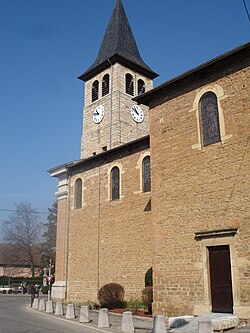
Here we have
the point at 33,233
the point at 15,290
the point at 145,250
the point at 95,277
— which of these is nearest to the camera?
the point at 145,250

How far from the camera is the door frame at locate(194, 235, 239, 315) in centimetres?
1119

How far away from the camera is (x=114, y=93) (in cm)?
3038

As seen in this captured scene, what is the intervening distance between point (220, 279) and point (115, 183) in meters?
9.69

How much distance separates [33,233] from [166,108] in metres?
43.5

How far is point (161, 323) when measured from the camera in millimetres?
9047

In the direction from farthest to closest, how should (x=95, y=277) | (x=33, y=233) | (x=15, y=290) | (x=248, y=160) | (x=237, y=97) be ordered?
(x=33, y=233), (x=15, y=290), (x=95, y=277), (x=237, y=97), (x=248, y=160)

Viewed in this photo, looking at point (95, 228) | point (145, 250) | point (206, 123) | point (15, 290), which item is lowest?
point (15, 290)

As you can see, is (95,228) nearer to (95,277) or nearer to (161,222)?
(95,277)

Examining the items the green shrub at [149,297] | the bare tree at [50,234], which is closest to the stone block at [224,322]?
the green shrub at [149,297]

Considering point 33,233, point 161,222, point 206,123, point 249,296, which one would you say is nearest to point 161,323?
point 249,296

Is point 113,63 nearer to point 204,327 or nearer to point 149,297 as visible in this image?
point 149,297

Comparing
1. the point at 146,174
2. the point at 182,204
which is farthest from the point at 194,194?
the point at 146,174

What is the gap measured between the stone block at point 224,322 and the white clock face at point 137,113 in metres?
21.9

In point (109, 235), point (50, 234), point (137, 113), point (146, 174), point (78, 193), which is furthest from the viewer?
point (50, 234)
